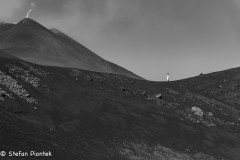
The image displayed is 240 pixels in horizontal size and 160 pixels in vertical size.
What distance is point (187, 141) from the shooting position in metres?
56.0

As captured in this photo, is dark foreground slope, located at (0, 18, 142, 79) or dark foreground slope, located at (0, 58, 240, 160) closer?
dark foreground slope, located at (0, 58, 240, 160)

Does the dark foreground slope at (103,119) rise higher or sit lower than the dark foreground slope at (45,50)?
lower

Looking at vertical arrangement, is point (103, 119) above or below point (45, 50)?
below

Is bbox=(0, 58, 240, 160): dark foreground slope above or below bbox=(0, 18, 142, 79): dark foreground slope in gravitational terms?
below

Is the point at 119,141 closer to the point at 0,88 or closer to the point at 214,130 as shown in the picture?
the point at 0,88

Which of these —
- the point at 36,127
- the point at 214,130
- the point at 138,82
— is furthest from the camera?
the point at 138,82

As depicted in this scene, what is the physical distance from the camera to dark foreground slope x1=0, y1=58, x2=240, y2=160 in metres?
40.5

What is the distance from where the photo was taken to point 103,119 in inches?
2119

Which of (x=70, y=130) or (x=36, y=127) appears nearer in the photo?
(x=36, y=127)

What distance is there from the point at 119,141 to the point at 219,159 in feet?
46.3

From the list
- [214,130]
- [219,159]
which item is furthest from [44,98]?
[214,130]

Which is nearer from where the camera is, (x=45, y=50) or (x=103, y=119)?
(x=103, y=119)

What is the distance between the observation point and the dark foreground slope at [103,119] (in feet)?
133

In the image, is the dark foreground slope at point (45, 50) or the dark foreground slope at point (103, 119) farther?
the dark foreground slope at point (45, 50)
